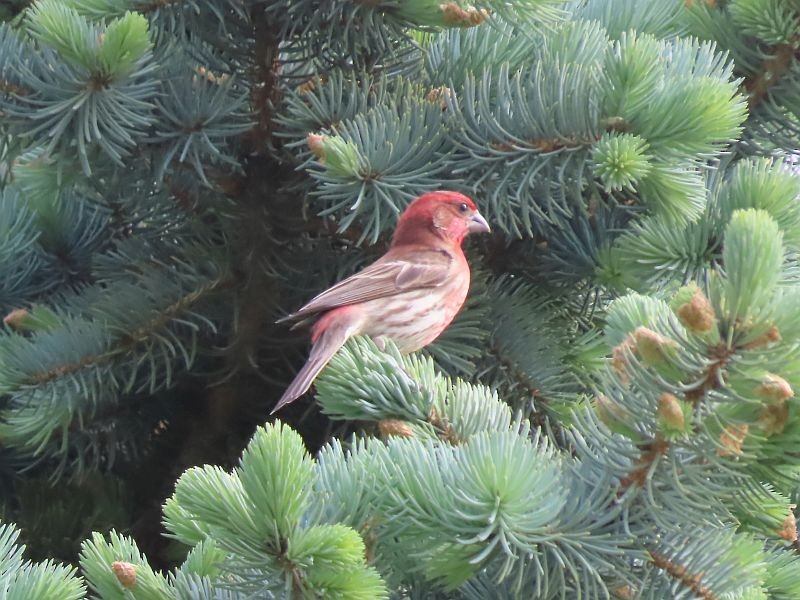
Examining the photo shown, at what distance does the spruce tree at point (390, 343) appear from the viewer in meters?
1.40

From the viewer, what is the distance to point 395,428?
5.63ft

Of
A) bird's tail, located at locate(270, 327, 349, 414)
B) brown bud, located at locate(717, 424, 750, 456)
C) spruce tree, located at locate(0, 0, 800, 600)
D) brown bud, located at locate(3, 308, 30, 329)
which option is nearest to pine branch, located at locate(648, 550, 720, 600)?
spruce tree, located at locate(0, 0, 800, 600)

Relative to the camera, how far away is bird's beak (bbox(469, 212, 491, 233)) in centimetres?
237

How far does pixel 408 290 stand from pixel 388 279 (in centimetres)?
18

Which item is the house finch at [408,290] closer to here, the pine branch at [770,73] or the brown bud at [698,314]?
the pine branch at [770,73]

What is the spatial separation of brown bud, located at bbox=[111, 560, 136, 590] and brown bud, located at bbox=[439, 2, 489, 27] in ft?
3.65

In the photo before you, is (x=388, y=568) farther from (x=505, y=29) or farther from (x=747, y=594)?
(x=505, y=29)

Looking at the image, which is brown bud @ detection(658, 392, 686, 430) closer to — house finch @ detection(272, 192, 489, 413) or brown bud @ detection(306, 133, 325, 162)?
house finch @ detection(272, 192, 489, 413)

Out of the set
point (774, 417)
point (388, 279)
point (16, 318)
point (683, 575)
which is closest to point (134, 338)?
point (16, 318)

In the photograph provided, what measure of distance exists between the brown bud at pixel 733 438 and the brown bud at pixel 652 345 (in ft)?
0.42

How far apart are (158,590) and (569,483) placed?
1.79 ft

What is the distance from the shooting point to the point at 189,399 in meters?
2.64

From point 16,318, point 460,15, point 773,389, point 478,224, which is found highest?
point 460,15

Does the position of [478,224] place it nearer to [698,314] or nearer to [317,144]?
[317,144]
